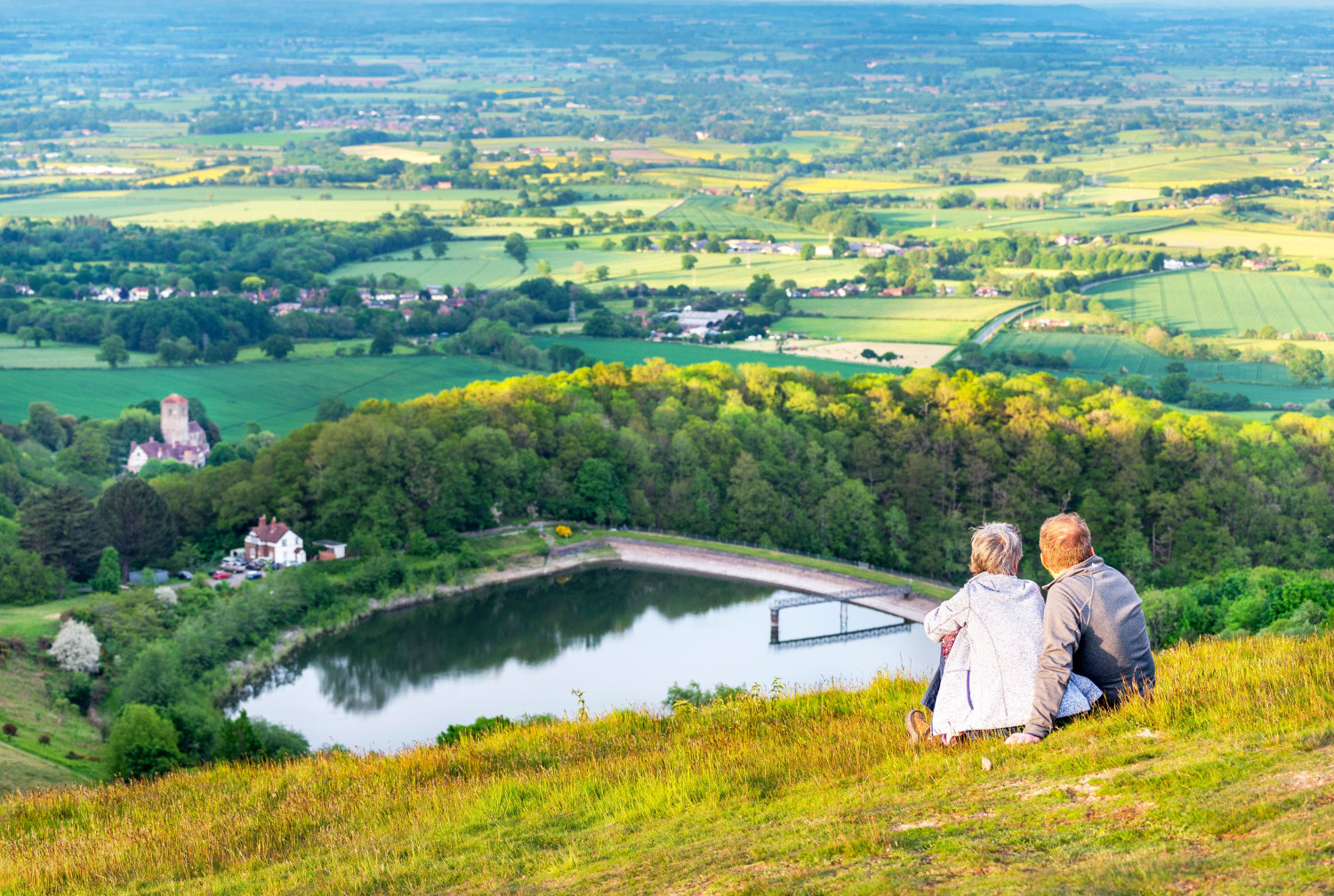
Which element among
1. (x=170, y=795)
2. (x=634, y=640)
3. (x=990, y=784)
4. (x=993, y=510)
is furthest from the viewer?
(x=993, y=510)

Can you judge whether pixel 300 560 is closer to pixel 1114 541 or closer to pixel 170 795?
pixel 1114 541

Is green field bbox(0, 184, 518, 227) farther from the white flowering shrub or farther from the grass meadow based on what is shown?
the white flowering shrub

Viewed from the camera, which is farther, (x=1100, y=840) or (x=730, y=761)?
(x=730, y=761)

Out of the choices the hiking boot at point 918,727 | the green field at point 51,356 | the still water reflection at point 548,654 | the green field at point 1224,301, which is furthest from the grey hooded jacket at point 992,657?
the green field at point 1224,301

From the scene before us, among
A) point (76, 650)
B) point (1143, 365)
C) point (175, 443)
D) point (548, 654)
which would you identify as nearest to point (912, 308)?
point (1143, 365)

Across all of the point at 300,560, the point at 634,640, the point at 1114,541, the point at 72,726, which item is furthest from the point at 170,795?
the point at 1114,541

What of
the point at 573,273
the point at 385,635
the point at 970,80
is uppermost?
the point at 970,80
